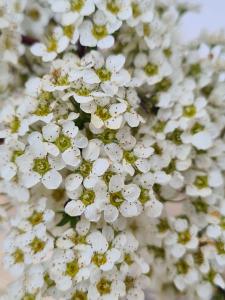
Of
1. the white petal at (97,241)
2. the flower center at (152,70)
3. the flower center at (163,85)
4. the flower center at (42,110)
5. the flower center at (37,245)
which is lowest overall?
the white petal at (97,241)

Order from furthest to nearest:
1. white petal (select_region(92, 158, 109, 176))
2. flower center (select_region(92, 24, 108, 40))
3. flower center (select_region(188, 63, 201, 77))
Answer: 1. flower center (select_region(188, 63, 201, 77))
2. flower center (select_region(92, 24, 108, 40))
3. white petal (select_region(92, 158, 109, 176))

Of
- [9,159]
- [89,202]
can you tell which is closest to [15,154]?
[9,159]

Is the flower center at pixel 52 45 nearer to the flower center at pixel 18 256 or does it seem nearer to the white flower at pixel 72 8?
the white flower at pixel 72 8

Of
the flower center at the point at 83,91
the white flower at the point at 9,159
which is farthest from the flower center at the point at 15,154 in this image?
the flower center at the point at 83,91

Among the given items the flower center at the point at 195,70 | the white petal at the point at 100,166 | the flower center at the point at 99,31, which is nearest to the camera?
the white petal at the point at 100,166

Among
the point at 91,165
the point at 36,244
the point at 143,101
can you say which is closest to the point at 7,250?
the point at 36,244

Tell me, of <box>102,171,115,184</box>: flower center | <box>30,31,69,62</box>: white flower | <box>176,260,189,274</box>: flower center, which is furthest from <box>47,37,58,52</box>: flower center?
<box>176,260,189,274</box>: flower center

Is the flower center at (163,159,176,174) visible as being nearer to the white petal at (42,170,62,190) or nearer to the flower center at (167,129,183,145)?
the flower center at (167,129,183,145)
